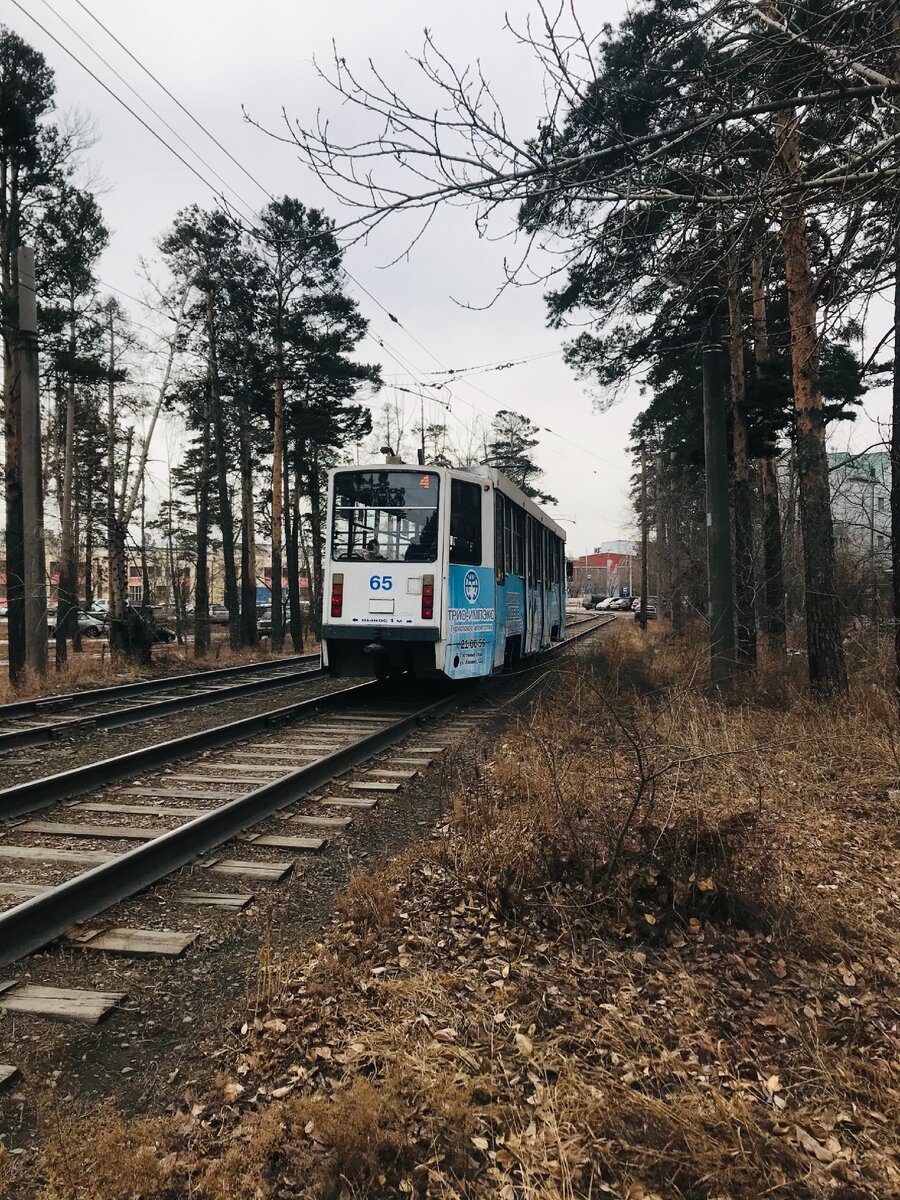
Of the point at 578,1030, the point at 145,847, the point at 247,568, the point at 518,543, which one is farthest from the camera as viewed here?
the point at 247,568

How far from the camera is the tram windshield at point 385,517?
36.8 feet

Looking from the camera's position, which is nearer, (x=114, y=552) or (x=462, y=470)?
(x=462, y=470)

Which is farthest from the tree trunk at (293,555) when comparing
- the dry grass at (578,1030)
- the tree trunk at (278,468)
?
the dry grass at (578,1030)

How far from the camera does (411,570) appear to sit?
1115 cm

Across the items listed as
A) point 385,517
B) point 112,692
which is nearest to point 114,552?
point 112,692

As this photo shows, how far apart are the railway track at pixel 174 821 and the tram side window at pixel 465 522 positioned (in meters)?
2.66

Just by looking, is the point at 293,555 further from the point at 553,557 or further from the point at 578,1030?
the point at 578,1030

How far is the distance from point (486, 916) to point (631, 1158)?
5.87ft

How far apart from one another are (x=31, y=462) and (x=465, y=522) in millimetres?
8521

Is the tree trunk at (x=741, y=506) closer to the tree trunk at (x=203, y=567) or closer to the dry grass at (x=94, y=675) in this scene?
the dry grass at (x=94, y=675)

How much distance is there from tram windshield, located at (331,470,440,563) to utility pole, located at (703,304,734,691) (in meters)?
4.25

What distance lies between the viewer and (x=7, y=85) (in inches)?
686

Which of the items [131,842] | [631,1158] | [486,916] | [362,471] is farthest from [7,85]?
[631,1158]

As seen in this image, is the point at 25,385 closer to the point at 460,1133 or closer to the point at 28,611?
the point at 28,611
